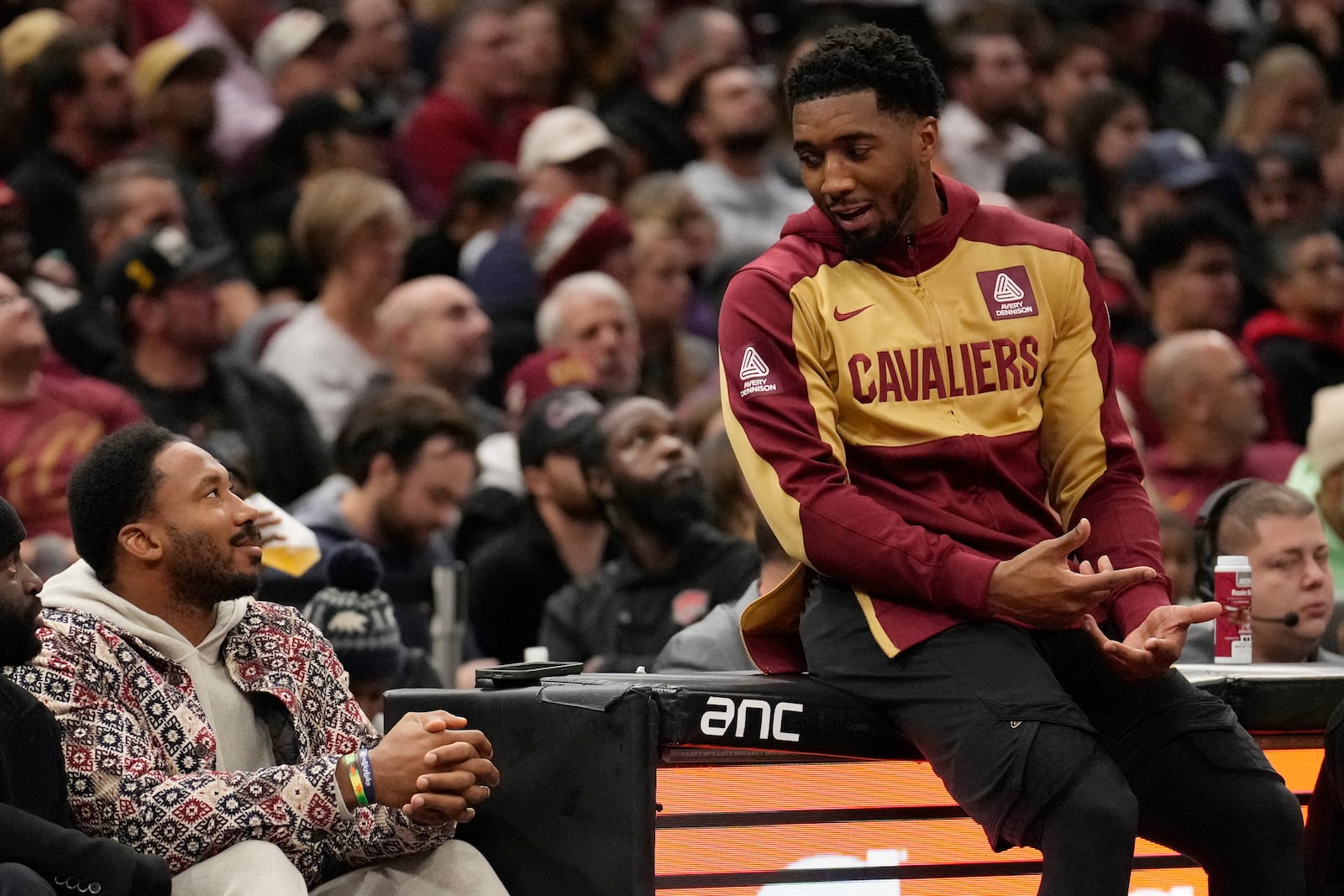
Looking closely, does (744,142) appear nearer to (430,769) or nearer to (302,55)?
(302,55)

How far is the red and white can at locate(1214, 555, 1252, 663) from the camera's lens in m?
4.57

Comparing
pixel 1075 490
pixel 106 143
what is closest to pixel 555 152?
pixel 106 143

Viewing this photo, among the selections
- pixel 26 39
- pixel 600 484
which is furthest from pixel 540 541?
pixel 26 39

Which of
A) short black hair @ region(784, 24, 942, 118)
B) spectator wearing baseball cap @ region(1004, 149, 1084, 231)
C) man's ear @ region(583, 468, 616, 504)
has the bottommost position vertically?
man's ear @ region(583, 468, 616, 504)

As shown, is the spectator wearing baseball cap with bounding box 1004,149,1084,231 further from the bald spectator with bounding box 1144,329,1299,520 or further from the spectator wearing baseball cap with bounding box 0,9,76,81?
the spectator wearing baseball cap with bounding box 0,9,76,81

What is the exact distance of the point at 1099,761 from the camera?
143 inches

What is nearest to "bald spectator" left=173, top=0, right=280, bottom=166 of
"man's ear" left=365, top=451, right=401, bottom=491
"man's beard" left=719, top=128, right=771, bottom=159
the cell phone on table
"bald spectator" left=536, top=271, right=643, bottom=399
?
"bald spectator" left=536, top=271, right=643, bottom=399

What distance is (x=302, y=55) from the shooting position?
962 cm

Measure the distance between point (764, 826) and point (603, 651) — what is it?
258 centimetres

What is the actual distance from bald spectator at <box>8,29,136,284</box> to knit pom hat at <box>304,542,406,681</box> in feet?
10.4

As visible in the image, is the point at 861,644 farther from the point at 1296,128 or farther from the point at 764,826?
the point at 1296,128

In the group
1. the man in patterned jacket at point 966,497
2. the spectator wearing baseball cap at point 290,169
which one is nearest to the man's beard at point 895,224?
the man in patterned jacket at point 966,497

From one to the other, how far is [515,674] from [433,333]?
3820 millimetres

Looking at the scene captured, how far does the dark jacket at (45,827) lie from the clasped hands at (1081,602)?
1521 mm
